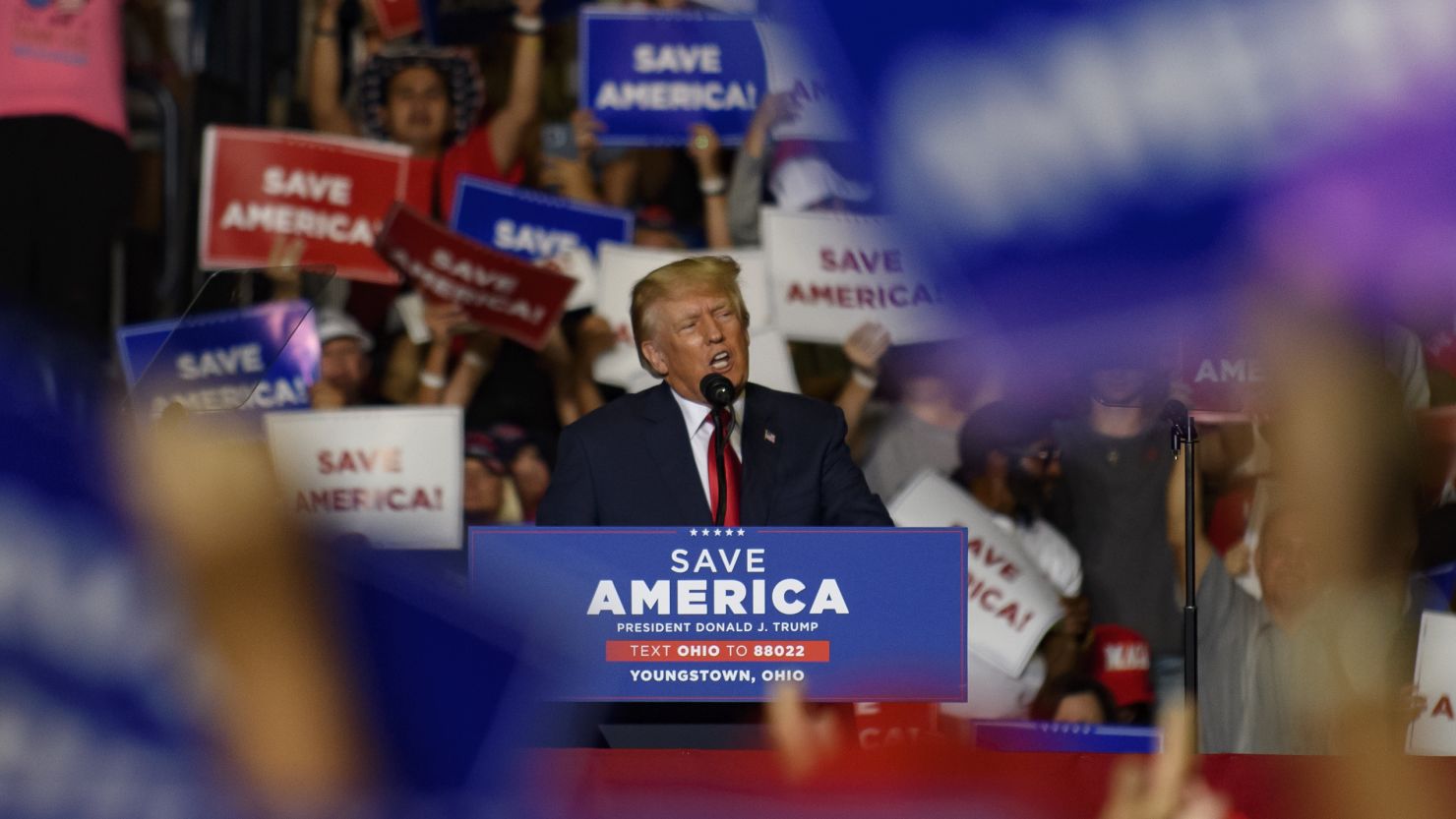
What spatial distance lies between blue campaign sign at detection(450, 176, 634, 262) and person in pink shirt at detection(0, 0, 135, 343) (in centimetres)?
97

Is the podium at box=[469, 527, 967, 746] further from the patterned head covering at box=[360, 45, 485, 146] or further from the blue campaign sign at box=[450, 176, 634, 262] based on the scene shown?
the patterned head covering at box=[360, 45, 485, 146]

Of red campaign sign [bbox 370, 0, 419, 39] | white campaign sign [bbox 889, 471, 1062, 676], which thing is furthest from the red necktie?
red campaign sign [bbox 370, 0, 419, 39]

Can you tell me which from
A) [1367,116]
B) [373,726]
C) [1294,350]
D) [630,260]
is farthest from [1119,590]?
[373,726]

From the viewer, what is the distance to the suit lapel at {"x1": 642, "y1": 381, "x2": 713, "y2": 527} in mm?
3350

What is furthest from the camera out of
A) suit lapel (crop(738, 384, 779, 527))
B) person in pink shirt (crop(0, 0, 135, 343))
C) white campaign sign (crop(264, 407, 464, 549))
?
person in pink shirt (crop(0, 0, 135, 343))

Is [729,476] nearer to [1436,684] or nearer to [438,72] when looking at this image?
[1436,684]

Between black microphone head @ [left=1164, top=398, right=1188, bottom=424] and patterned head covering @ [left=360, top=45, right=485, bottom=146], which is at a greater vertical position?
patterned head covering @ [left=360, top=45, right=485, bottom=146]

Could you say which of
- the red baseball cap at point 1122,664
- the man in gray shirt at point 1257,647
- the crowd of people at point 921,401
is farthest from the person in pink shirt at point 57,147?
the man in gray shirt at point 1257,647

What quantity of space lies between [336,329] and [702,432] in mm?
2418

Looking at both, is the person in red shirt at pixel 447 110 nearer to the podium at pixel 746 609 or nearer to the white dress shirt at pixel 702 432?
the white dress shirt at pixel 702 432

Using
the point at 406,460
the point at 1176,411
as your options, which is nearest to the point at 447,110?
the point at 406,460

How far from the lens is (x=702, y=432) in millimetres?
3453

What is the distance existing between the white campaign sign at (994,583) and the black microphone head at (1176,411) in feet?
5.17

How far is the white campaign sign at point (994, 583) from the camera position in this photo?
477 centimetres
